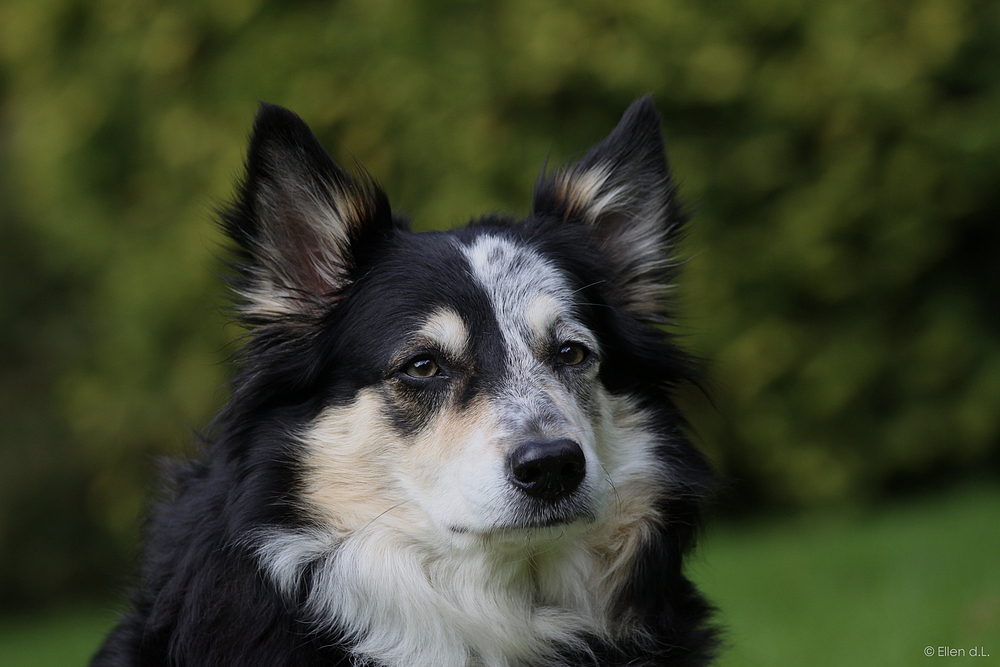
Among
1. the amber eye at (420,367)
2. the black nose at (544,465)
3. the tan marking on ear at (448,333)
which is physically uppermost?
the tan marking on ear at (448,333)

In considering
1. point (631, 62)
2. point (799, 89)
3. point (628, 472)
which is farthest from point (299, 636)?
point (799, 89)

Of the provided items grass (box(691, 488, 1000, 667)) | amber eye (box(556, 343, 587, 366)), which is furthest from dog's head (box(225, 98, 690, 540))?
grass (box(691, 488, 1000, 667))

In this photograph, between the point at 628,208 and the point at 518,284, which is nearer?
the point at 518,284

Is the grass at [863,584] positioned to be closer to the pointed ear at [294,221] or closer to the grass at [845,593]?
the grass at [845,593]

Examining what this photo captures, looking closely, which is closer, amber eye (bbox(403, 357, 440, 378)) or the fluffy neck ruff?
the fluffy neck ruff

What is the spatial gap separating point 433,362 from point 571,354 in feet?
1.70

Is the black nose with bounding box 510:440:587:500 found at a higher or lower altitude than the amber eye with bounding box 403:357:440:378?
lower

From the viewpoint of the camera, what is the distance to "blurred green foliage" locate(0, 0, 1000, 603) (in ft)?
30.3

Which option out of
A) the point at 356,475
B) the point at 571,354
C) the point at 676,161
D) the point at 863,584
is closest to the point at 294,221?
the point at 356,475

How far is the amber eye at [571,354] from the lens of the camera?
145 inches

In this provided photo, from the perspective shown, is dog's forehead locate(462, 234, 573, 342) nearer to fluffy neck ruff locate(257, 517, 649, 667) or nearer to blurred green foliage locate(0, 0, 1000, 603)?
fluffy neck ruff locate(257, 517, 649, 667)

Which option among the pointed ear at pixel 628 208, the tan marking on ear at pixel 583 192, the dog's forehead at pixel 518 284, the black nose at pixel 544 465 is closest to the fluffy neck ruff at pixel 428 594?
the black nose at pixel 544 465

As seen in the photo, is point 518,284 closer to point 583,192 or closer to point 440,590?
point 583,192

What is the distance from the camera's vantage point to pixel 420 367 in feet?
11.7
